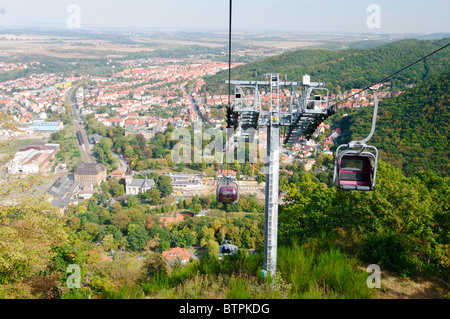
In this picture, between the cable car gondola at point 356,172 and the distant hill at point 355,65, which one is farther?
the distant hill at point 355,65

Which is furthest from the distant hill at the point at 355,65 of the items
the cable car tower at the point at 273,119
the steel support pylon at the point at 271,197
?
the steel support pylon at the point at 271,197

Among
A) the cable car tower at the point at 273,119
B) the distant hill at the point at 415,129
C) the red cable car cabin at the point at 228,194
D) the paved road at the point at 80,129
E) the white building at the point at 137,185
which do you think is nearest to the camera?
the cable car tower at the point at 273,119

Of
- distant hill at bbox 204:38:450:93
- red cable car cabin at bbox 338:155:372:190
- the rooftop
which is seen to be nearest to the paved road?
the rooftop

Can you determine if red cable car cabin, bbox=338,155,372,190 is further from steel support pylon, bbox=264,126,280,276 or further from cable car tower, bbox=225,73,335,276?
steel support pylon, bbox=264,126,280,276

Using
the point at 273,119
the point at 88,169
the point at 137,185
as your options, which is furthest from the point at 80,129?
the point at 273,119

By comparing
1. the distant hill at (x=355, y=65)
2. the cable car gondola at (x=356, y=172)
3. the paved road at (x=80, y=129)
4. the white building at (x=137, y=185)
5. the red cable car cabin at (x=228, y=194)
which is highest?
the distant hill at (x=355, y=65)

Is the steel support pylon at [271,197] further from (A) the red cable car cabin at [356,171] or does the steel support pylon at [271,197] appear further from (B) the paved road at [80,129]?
→ (B) the paved road at [80,129]

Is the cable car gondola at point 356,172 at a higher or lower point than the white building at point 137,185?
higher
